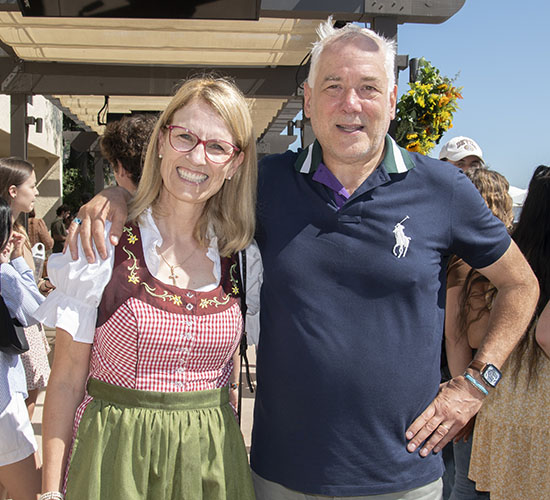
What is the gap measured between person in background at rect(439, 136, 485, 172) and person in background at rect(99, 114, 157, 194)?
2.22m

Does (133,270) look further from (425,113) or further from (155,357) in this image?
(425,113)

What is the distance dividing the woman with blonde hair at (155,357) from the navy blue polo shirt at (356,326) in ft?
0.51

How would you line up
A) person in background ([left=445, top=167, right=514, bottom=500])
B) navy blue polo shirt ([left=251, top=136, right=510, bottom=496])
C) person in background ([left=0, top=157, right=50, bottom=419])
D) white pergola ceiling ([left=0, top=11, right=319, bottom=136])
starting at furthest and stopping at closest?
1. white pergola ceiling ([left=0, top=11, right=319, bottom=136])
2. person in background ([left=0, top=157, right=50, bottom=419])
3. person in background ([left=445, top=167, right=514, bottom=500])
4. navy blue polo shirt ([left=251, top=136, right=510, bottom=496])

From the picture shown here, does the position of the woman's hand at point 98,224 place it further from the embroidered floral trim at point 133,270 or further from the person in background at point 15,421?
the person in background at point 15,421

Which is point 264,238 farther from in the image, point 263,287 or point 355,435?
point 355,435

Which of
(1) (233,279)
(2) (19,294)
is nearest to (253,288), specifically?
(1) (233,279)

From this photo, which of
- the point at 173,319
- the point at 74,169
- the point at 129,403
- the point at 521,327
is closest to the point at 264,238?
the point at 173,319

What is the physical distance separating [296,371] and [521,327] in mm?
818

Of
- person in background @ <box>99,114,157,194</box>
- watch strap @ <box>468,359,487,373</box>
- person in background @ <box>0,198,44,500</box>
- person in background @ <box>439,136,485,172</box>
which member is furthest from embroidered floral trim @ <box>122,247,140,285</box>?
person in background @ <box>439,136,485,172</box>

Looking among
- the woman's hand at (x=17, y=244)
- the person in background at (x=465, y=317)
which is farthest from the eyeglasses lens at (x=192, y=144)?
the woman's hand at (x=17, y=244)

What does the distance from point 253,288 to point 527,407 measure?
1267mm

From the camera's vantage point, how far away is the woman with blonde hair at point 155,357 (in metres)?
1.73

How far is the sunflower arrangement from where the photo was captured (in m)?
3.75

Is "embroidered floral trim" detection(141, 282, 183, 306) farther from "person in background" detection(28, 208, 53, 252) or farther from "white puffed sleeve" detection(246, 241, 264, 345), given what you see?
"person in background" detection(28, 208, 53, 252)
